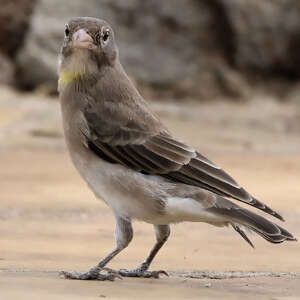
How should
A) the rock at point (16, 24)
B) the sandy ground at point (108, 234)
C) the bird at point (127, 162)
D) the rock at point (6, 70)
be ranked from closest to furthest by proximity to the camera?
1. the sandy ground at point (108, 234)
2. the bird at point (127, 162)
3. the rock at point (6, 70)
4. the rock at point (16, 24)

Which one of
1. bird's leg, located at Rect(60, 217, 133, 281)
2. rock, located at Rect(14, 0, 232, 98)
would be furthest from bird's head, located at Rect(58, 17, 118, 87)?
rock, located at Rect(14, 0, 232, 98)

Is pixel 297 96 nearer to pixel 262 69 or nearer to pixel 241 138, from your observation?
pixel 262 69

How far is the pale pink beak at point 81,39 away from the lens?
18.4 feet

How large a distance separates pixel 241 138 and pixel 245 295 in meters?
6.29

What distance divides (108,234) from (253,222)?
1.76 metres

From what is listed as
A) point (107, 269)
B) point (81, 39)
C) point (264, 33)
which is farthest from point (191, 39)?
point (107, 269)

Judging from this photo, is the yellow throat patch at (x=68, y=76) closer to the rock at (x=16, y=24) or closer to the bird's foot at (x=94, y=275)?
the bird's foot at (x=94, y=275)

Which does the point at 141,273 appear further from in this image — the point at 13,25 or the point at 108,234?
the point at 13,25

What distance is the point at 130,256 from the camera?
20.4ft

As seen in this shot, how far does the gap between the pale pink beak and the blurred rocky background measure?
275 inches

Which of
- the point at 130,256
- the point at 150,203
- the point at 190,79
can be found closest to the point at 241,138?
the point at 190,79

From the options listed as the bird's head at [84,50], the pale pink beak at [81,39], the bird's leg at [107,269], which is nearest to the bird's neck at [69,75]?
the bird's head at [84,50]

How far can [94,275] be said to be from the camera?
5.23m

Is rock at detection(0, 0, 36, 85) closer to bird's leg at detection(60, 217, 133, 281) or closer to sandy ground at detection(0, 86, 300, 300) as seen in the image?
sandy ground at detection(0, 86, 300, 300)
